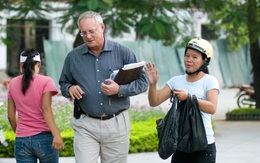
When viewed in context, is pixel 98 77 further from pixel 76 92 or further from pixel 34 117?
pixel 34 117

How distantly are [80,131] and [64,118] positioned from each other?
216 inches

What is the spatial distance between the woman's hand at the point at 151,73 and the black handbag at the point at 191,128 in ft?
0.94

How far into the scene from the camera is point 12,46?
1529 centimetres

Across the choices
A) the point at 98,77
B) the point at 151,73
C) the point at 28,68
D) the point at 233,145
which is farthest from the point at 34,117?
the point at 233,145

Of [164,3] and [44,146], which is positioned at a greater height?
[164,3]

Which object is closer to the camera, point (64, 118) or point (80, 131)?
point (80, 131)

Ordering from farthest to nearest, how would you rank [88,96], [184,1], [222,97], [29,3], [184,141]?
1. [222,97]
2. [184,1]
3. [29,3]
4. [88,96]
5. [184,141]

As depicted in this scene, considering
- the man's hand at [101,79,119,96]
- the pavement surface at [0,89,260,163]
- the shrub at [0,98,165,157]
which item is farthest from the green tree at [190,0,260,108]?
the man's hand at [101,79,119,96]

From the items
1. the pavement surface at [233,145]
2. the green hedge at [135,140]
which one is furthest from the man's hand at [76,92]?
the green hedge at [135,140]

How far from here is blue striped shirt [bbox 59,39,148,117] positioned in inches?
234

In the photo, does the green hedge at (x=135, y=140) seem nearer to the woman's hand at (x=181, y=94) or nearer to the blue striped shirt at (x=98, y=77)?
the blue striped shirt at (x=98, y=77)

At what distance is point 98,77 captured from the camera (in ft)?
19.6

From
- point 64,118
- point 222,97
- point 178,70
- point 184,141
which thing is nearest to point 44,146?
point 184,141

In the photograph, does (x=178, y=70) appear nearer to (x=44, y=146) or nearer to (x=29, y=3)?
(x=29, y=3)
